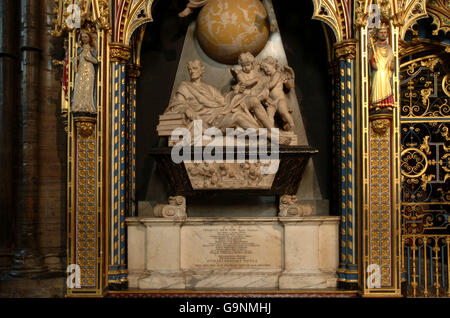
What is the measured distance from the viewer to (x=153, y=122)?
8.05 m

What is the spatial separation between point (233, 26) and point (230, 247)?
3.07 m

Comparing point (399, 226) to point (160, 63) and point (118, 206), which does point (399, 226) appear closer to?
point (118, 206)

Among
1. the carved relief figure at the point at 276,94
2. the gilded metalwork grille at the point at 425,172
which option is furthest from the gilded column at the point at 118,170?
the gilded metalwork grille at the point at 425,172

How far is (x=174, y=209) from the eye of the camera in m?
7.11

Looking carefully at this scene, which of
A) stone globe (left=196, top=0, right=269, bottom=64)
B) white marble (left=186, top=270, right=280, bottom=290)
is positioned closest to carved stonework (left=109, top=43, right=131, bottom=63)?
stone globe (left=196, top=0, right=269, bottom=64)

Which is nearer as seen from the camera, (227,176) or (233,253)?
(227,176)

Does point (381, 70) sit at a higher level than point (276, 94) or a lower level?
higher

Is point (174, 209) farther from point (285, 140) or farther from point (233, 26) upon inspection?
point (233, 26)

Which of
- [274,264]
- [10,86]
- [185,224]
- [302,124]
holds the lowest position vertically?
[274,264]

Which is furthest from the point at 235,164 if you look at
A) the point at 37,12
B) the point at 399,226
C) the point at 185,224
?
the point at 37,12

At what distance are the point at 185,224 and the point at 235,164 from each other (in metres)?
1.06

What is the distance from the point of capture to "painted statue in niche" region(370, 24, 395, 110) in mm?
6496

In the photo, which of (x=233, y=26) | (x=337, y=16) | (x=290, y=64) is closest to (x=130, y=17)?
(x=233, y=26)

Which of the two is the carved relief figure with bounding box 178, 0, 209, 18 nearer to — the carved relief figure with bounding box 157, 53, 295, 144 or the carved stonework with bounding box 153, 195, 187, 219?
the carved relief figure with bounding box 157, 53, 295, 144
